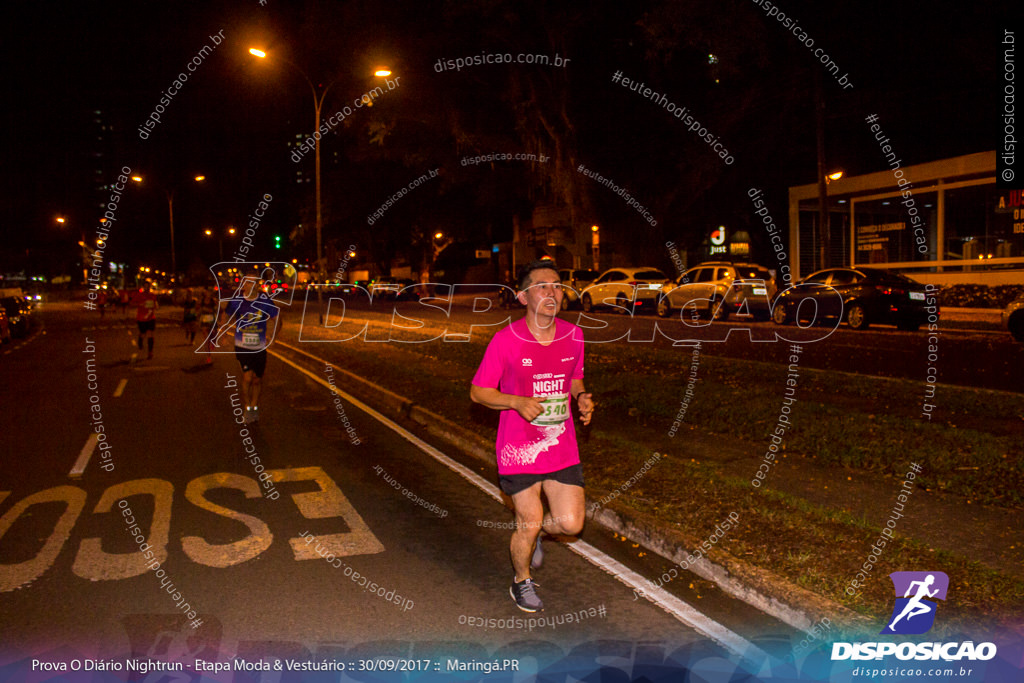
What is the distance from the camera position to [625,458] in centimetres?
753

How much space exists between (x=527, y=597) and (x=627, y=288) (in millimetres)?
25412

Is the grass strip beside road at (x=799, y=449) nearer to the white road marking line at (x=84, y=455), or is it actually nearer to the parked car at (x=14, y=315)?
the white road marking line at (x=84, y=455)

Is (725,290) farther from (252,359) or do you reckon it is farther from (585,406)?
(585,406)

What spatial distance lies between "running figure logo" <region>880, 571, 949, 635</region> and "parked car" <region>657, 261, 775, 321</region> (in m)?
19.5

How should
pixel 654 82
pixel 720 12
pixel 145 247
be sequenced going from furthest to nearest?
pixel 145 247, pixel 654 82, pixel 720 12

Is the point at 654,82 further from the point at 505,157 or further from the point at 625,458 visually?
the point at 625,458

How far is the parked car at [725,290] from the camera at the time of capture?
23.6 metres

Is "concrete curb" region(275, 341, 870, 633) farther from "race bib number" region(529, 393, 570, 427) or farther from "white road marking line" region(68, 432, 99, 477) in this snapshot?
"white road marking line" region(68, 432, 99, 477)

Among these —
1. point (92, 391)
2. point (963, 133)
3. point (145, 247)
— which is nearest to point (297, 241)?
point (145, 247)

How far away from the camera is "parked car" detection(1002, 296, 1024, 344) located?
15.8 metres

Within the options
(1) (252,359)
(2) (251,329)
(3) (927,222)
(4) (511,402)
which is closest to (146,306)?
(1) (252,359)

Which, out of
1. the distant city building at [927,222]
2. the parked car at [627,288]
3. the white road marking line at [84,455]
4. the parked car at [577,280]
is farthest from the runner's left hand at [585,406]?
the parked car at [577,280]

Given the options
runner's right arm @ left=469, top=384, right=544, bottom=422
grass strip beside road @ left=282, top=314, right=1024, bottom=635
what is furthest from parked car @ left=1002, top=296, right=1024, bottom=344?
runner's right arm @ left=469, top=384, right=544, bottom=422

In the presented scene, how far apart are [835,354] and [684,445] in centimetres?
793
